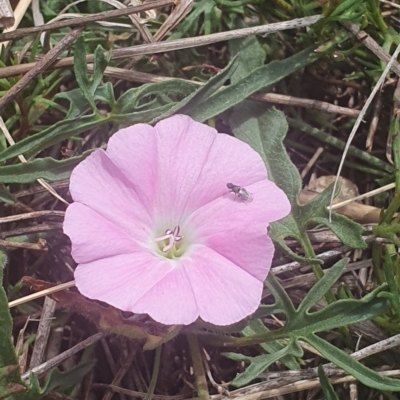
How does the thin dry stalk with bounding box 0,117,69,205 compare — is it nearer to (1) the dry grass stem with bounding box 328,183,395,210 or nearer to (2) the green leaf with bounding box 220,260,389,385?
(2) the green leaf with bounding box 220,260,389,385

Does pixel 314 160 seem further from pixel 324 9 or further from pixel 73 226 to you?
pixel 73 226

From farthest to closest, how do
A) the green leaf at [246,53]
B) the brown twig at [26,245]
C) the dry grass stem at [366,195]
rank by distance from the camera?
the green leaf at [246,53] < the dry grass stem at [366,195] < the brown twig at [26,245]

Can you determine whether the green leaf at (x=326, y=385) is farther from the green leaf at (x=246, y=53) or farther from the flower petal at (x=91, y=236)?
the green leaf at (x=246, y=53)

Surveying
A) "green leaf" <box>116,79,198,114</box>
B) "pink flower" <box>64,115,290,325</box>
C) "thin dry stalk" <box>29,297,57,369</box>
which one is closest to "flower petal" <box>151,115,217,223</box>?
"pink flower" <box>64,115,290,325</box>

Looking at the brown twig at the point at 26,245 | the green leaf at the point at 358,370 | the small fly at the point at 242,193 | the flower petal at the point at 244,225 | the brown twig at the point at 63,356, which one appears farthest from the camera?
the brown twig at the point at 26,245

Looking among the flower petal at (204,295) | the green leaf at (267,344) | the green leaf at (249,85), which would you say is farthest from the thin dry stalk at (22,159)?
the green leaf at (267,344)

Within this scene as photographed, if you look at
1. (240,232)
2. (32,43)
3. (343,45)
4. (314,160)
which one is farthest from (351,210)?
(32,43)

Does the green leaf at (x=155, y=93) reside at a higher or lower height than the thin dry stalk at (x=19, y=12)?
lower

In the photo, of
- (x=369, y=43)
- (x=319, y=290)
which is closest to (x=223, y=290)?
(x=319, y=290)

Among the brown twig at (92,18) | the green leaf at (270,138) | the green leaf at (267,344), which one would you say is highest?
the brown twig at (92,18)
